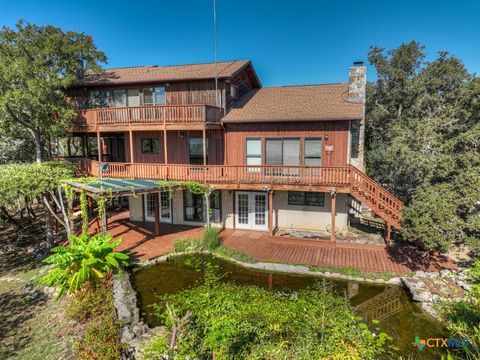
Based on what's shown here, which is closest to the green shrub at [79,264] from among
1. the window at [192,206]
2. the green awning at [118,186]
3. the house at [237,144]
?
the green awning at [118,186]

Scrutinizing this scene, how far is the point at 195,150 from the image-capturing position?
16.9m

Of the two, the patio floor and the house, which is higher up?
the house

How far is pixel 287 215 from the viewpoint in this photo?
621 inches

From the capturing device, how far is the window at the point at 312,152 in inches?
575

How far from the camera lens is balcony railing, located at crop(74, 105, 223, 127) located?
580 inches

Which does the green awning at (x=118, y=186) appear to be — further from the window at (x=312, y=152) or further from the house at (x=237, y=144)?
the window at (x=312, y=152)

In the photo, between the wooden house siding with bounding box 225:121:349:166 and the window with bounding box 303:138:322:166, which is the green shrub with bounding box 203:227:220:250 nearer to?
the wooden house siding with bounding box 225:121:349:166

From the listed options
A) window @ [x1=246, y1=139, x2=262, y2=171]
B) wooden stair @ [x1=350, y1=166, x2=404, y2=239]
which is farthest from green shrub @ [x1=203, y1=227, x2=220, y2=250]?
wooden stair @ [x1=350, y1=166, x2=404, y2=239]

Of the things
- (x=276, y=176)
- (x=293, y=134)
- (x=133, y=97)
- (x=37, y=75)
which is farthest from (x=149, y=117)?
(x=293, y=134)

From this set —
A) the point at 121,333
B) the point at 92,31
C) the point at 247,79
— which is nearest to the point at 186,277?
the point at 121,333

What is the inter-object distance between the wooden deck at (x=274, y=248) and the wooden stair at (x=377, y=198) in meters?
1.43

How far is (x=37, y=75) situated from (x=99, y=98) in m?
3.64

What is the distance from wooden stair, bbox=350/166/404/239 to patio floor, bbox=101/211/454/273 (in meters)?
1.40

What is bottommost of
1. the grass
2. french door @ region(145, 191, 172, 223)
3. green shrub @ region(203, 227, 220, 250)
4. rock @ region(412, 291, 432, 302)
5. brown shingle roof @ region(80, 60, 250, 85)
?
the grass
